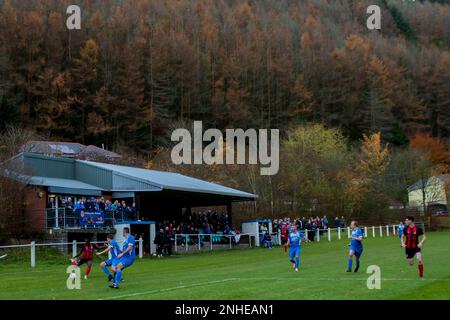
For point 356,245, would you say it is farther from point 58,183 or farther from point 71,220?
point 58,183

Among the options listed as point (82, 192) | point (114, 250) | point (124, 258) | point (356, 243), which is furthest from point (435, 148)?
point (124, 258)

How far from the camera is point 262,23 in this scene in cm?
13538

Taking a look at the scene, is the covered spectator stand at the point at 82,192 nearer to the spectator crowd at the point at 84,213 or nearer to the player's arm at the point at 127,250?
the spectator crowd at the point at 84,213

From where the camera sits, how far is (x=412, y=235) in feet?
66.9

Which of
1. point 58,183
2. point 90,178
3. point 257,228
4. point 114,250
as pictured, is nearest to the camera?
point 114,250

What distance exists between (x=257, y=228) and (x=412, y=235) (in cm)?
2516

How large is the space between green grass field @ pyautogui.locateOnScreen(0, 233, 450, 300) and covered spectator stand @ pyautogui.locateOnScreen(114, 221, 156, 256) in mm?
6736

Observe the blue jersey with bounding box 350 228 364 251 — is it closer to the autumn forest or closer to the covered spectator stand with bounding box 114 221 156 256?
the covered spectator stand with bounding box 114 221 156 256

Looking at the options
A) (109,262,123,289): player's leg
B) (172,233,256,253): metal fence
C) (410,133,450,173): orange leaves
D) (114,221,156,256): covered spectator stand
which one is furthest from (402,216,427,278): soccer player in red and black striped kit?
(410,133,450,173): orange leaves

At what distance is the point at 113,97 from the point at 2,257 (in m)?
58.4

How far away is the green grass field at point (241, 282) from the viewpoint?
1570cm

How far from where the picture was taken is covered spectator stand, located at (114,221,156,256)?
116ft
